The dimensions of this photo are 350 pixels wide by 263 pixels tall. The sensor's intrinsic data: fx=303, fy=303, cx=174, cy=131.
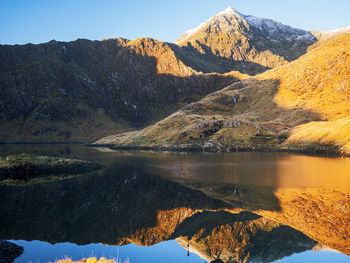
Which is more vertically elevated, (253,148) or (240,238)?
(253,148)

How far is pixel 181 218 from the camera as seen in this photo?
32.6 metres

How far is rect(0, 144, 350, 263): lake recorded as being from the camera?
79.6 feet

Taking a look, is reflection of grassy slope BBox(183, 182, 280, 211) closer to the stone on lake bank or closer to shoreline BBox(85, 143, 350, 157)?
the stone on lake bank

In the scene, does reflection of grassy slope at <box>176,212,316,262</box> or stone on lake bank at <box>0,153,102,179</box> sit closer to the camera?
reflection of grassy slope at <box>176,212,316,262</box>

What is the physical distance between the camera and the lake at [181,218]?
2425 centimetres

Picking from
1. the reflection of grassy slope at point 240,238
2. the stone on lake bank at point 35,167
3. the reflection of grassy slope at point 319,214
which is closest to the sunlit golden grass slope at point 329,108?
the reflection of grassy slope at point 319,214

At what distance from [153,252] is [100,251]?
13.9 feet

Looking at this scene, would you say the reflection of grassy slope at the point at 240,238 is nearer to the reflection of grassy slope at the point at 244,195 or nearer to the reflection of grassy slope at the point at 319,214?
the reflection of grassy slope at the point at 319,214

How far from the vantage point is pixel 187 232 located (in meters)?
28.2

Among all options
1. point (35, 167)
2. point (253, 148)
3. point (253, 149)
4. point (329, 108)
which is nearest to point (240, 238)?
point (35, 167)

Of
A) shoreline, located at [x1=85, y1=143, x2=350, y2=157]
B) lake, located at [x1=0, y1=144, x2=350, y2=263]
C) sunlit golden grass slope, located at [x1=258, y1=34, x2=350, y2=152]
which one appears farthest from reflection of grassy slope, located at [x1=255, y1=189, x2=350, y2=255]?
sunlit golden grass slope, located at [x1=258, y1=34, x2=350, y2=152]

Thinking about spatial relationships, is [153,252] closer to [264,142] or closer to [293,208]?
[293,208]

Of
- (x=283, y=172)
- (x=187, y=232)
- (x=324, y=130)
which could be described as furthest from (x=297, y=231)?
(x=324, y=130)

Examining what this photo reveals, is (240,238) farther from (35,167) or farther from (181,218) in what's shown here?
(35,167)
